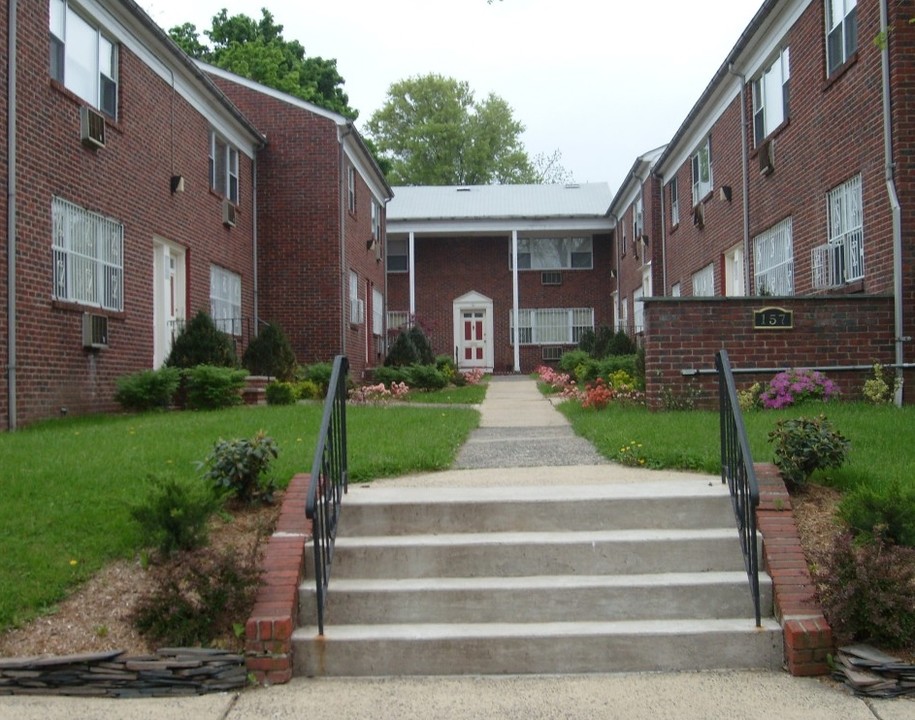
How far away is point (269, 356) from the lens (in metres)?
18.1

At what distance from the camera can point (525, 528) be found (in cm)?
627

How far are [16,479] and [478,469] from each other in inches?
136

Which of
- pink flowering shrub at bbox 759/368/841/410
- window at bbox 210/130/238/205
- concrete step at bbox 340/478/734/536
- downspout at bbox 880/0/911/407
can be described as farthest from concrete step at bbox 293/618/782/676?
window at bbox 210/130/238/205

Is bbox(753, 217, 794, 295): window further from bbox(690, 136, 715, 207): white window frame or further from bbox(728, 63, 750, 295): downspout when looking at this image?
bbox(690, 136, 715, 207): white window frame

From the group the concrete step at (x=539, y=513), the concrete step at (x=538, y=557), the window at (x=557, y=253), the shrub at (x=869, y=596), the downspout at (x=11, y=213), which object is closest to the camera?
the shrub at (x=869, y=596)

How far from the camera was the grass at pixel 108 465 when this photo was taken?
225 inches

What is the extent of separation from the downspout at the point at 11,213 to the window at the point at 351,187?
12.4 meters

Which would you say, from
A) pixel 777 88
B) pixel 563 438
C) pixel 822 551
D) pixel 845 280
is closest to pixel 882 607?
pixel 822 551

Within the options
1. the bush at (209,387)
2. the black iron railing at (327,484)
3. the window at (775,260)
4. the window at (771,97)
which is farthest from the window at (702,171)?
the black iron railing at (327,484)

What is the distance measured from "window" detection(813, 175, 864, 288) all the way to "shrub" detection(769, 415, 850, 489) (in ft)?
22.5

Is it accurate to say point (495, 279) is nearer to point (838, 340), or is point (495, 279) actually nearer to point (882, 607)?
point (838, 340)

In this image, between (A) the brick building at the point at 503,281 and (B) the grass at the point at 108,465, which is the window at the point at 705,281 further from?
(A) the brick building at the point at 503,281

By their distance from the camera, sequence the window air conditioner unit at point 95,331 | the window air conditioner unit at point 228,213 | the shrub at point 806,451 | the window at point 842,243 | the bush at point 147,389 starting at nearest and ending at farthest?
the shrub at point 806,451 < the window at point 842,243 < the window air conditioner unit at point 95,331 < the bush at point 147,389 < the window air conditioner unit at point 228,213

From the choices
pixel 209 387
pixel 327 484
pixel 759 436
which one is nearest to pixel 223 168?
pixel 209 387
